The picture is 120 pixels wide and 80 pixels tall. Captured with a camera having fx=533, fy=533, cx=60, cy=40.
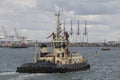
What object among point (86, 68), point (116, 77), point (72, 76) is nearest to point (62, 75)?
point (72, 76)

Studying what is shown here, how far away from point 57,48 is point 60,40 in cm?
160

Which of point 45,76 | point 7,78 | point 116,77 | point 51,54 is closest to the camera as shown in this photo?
point 7,78

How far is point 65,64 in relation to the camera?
9438cm

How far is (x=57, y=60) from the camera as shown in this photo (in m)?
96.4

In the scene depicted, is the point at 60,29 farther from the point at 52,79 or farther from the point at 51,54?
the point at 52,79

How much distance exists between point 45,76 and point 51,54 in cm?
1370

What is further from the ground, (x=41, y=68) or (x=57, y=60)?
(x=57, y=60)

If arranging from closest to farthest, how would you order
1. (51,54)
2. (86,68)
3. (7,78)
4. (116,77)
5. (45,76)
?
(7,78) < (45,76) < (116,77) < (51,54) < (86,68)

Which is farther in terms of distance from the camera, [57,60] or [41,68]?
[57,60]

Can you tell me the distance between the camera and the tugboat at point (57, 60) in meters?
88.9

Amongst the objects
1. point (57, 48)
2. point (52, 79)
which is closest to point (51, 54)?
point (57, 48)

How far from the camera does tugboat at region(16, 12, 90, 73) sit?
292 ft

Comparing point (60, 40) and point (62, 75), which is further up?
point (60, 40)

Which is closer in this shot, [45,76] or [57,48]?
[45,76]
